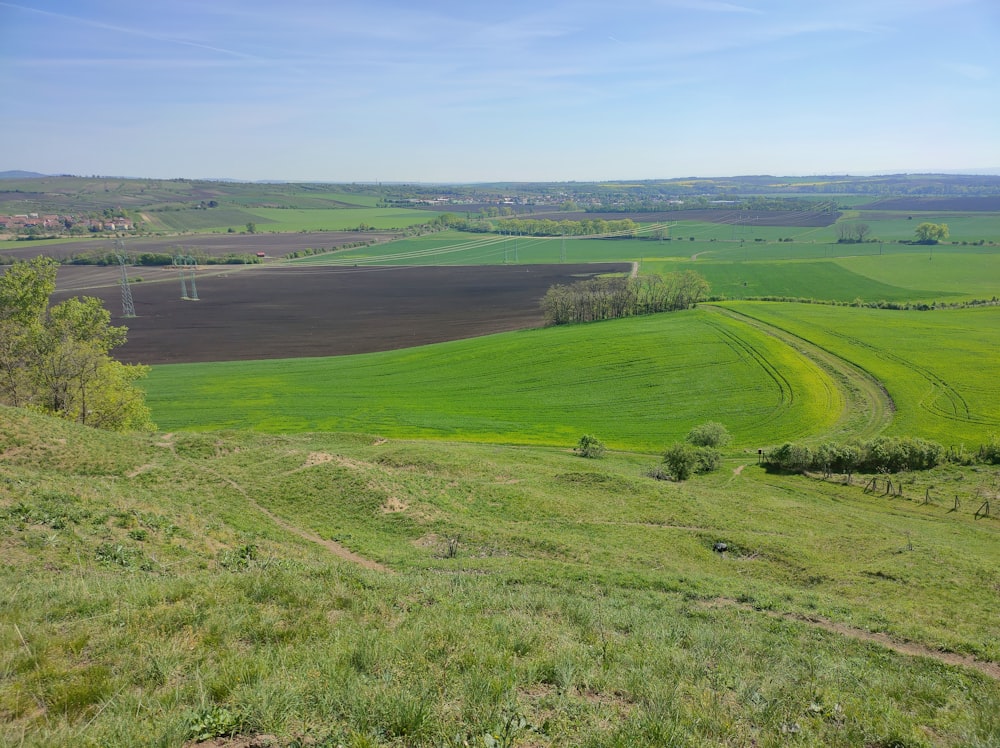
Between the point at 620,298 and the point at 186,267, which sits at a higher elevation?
the point at 186,267

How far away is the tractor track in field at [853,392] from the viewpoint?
52.8 meters

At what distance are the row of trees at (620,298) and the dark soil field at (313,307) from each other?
581cm

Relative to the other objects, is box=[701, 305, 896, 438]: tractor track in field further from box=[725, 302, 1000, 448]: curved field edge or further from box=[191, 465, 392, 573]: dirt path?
box=[191, 465, 392, 573]: dirt path

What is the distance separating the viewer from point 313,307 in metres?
112

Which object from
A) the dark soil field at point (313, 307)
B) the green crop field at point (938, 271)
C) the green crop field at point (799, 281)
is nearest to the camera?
the dark soil field at point (313, 307)

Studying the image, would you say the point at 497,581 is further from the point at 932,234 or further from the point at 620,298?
the point at 932,234

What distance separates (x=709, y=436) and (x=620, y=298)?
60659 mm

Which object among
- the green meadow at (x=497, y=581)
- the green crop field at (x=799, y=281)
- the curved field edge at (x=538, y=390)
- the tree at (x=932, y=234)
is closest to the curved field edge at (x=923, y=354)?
the green meadow at (x=497, y=581)

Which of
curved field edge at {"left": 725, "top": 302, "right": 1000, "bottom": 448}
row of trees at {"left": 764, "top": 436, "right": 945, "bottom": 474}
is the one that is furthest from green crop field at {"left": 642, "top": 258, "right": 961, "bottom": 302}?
row of trees at {"left": 764, "top": 436, "right": 945, "bottom": 474}

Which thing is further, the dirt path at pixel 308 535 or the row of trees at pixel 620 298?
the row of trees at pixel 620 298

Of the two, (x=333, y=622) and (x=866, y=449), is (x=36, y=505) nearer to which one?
(x=333, y=622)

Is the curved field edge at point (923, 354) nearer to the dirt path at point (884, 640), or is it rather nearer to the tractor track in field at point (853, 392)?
the tractor track in field at point (853, 392)

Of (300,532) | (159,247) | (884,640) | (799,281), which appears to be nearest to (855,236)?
(799,281)

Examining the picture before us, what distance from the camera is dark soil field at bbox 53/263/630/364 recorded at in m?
87.1
